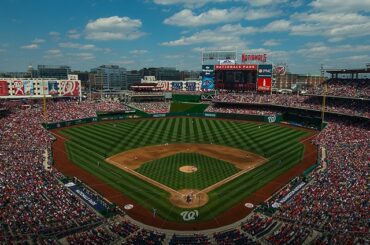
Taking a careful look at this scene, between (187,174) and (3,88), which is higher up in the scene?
(3,88)

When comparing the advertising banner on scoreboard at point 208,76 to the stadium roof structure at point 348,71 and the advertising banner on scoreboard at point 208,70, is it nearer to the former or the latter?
the advertising banner on scoreboard at point 208,70

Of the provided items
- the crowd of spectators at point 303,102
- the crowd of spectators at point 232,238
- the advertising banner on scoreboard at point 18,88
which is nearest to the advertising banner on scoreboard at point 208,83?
the crowd of spectators at point 303,102

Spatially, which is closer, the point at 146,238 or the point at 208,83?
the point at 146,238

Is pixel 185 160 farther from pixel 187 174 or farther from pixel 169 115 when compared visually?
pixel 169 115

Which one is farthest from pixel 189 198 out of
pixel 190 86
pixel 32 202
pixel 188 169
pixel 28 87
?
pixel 190 86

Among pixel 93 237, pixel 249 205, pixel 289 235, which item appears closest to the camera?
pixel 289 235

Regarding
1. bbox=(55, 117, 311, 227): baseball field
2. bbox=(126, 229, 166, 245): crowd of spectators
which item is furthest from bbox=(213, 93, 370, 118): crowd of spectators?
bbox=(126, 229, 166, 245): crowd of spectators

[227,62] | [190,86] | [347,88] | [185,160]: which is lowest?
[185,160]
